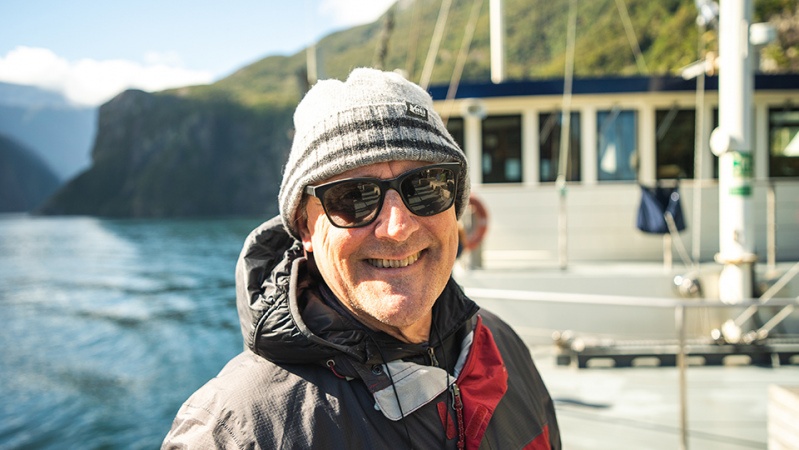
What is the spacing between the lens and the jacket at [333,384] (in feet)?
3.11

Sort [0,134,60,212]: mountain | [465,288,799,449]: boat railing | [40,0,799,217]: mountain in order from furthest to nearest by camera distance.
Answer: [0,134,60,212]: mountain
[40,0,799,217]: mountain
[465,288,799,449]: boat railing

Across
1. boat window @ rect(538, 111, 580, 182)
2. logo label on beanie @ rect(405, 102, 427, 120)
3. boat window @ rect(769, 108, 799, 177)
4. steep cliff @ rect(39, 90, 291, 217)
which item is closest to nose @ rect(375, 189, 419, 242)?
logo label on beanie @ rect(405, 102, 427, 120)

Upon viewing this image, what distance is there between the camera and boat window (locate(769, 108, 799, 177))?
24.5ft

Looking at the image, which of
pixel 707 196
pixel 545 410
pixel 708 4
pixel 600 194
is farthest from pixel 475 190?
pixel 545 410

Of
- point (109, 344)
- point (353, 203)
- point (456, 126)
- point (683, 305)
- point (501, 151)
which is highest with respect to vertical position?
point (456, 126)

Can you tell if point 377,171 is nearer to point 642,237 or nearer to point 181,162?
point 642,237

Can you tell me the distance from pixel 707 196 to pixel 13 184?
311 ft

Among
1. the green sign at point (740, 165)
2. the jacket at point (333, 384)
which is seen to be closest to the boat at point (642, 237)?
the green sign at point (740, 165)

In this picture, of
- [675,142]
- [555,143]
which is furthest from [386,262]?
[675,142]

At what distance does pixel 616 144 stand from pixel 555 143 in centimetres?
85

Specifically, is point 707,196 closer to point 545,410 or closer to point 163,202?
point 545,410

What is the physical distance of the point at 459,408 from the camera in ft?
3.61

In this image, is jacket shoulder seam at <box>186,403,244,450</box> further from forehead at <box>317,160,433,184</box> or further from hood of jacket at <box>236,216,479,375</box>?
forehead at <box>317,160,433,184</box>

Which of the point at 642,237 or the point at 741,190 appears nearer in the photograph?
the point at 741,190
